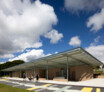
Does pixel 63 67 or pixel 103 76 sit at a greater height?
pixel 63 67

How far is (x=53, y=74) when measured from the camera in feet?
90.4

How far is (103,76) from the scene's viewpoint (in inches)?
1097

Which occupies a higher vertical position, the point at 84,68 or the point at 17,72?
the point at 84,68

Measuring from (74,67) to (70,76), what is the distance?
2.64m

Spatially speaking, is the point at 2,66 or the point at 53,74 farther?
the point at 2,66

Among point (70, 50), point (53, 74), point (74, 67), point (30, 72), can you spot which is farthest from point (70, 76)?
point (30, 72)

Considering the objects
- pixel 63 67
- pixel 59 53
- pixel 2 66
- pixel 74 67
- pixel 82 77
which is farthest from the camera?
pixel 2 66

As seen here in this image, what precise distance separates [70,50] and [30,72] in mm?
22667

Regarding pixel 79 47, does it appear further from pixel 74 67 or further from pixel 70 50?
pixel 74 67

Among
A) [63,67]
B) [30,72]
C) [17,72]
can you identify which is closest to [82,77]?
[63,67]

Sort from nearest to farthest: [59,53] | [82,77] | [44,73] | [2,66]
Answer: [59,53] → [82,77] → [44,73] → [2,66]

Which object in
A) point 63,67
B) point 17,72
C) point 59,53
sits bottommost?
point 17,72

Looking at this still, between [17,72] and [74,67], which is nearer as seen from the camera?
[74,67]

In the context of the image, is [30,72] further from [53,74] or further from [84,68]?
[84,68]
